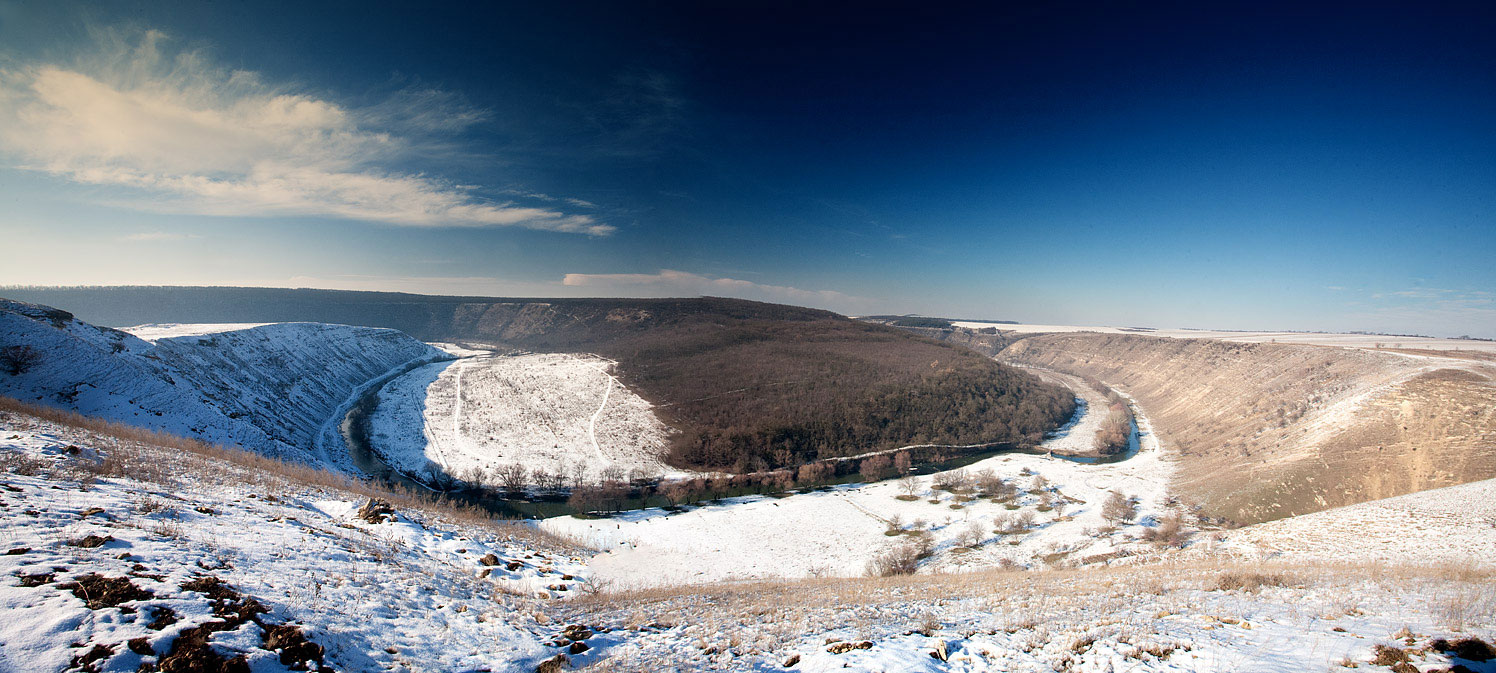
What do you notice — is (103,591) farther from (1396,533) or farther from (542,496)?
(542,496)

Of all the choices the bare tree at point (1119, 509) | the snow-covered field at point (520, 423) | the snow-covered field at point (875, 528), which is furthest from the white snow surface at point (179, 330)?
the bare tree at point (1119, 509)

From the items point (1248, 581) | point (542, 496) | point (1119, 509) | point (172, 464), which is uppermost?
point (172, 464)

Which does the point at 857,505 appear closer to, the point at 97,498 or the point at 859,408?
the point at 859,408

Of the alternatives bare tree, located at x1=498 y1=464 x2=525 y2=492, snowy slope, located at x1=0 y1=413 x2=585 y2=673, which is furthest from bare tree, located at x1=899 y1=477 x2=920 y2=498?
snowy slope, located at x1=0 y1=413 x2=585 y2=673

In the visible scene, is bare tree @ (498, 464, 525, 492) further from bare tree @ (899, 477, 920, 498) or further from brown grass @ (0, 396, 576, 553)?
bare tree @ (899, 477, 920, 498)

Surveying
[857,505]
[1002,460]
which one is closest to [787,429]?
[857,505]

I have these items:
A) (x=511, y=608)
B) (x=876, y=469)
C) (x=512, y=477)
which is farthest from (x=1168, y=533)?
(x=512, y=477)
